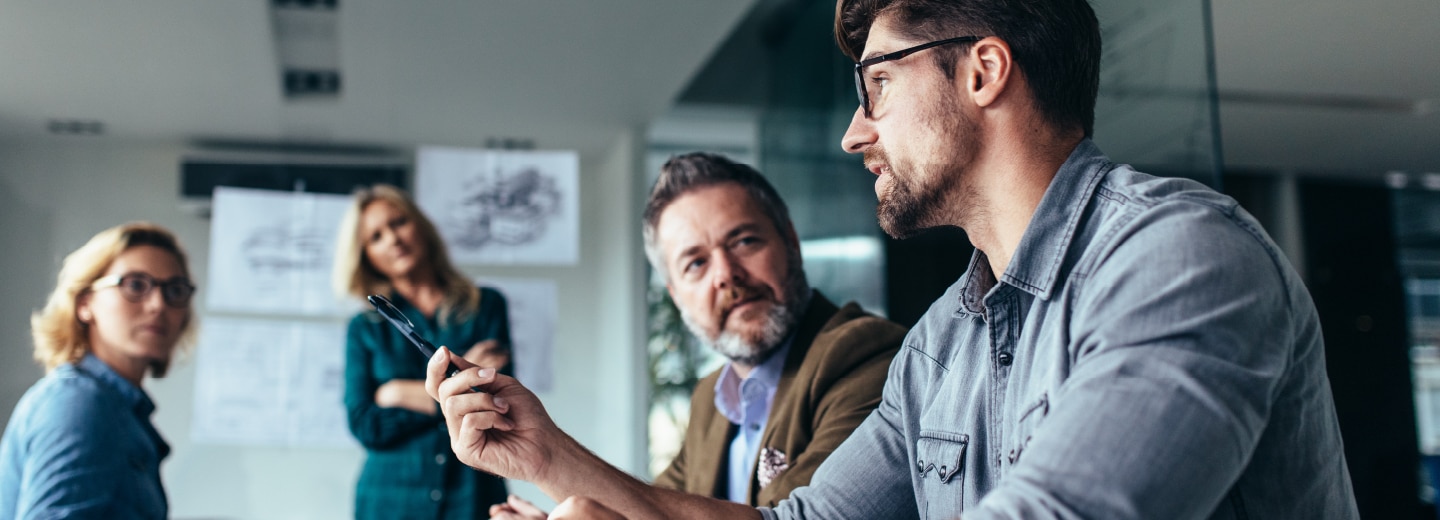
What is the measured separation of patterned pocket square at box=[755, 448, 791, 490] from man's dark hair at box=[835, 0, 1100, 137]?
73cm

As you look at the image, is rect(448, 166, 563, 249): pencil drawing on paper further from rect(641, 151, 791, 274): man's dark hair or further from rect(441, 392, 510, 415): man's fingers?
rect(441, 392, 510, 415): man's fingers

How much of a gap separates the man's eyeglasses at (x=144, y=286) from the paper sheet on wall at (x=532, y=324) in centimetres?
83

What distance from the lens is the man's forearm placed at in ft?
4.15

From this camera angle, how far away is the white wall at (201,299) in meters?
2.72

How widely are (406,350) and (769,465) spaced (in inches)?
56.9

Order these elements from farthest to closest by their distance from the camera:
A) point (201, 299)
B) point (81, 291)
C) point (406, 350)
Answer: point (201, 299), point (406, 350), point (81, 291)

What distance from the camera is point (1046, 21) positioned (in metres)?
1.15

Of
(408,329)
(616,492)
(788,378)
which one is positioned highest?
(408,329)

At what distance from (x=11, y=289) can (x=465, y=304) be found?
118 cm

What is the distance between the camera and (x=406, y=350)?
108 inches

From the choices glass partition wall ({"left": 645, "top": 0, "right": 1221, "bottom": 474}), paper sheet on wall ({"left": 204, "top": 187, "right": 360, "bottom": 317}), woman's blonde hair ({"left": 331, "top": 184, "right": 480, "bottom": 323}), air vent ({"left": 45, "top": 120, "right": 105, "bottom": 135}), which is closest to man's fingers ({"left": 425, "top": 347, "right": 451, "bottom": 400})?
glass partition wall ({"left": 645, "top": 0, "right": 1221, "bottom": 474})

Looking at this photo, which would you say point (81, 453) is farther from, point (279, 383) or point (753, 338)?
point (753, 338)

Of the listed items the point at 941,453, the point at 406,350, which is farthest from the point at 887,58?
the point at 406,350

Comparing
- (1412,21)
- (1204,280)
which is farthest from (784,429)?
(1412,21)
